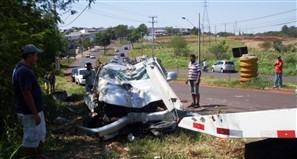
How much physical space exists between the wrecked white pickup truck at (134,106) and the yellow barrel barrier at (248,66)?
1238 cm

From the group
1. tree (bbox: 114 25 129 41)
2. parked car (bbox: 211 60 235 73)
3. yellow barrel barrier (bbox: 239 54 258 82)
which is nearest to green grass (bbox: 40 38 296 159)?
yellow barrel barrier (bbox: 239 54 258 82)

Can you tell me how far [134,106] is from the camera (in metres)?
8.04

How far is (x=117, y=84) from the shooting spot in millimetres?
8945

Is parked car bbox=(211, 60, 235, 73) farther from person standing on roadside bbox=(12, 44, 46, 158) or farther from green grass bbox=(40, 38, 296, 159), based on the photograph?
person standing on roadside bbox=(12, 44, 46, 158)

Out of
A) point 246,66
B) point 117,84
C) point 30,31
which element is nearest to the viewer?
point 30,31

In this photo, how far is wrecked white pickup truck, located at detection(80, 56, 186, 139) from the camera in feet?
24.9

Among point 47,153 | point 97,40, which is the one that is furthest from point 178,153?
point 97,40

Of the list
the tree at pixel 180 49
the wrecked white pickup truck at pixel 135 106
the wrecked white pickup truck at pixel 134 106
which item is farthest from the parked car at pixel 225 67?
the wrecked white pickup truck at pixel 134 106

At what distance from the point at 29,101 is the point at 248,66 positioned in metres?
17.5

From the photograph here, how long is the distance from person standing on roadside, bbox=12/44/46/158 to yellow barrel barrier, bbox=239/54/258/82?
16618 millimetres

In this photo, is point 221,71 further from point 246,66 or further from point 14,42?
point 14,42

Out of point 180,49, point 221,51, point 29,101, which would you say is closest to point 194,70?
point 29,101

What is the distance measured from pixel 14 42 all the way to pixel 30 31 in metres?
1.40

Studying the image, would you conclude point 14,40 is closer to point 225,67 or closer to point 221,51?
point 225,67
